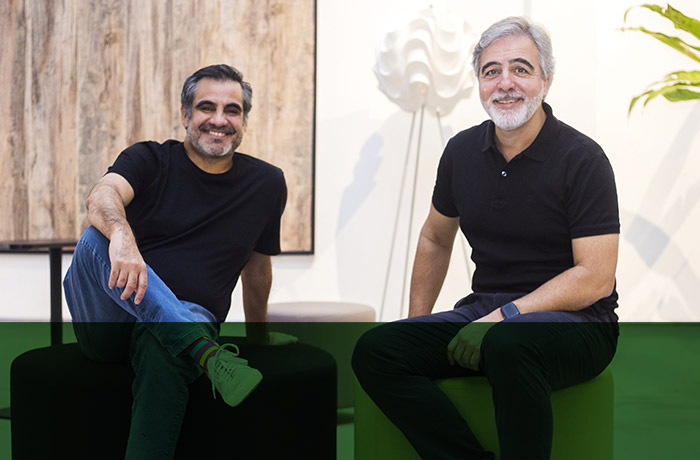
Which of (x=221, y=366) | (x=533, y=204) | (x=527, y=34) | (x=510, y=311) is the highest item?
(x=527, y=34)

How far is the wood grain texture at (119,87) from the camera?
4000 mm

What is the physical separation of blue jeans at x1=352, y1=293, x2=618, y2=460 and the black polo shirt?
155 mm

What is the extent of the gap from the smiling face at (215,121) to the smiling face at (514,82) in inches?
28.3

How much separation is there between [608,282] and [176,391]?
3.16ft

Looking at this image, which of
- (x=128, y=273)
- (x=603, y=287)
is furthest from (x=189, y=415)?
(x=603, y=287)

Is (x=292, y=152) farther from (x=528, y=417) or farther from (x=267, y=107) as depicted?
(x=528, y=417)

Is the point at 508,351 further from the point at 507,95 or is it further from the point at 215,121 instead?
the point at 215,121

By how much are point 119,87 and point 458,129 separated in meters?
1.96

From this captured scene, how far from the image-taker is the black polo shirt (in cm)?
159

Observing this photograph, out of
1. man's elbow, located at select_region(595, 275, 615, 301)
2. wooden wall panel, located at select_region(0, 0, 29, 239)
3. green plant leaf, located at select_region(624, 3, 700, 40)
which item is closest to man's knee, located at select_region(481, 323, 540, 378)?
man's elbow, located at select_region(595, 275, 615, 301)

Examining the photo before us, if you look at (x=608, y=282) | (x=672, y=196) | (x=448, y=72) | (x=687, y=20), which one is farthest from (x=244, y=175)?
(x=672, y=196)

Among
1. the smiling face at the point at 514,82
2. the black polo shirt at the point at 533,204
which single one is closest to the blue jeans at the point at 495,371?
the black polo shirt at the point at 533,204

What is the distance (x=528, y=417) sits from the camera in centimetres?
134

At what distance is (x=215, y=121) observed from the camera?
200cm
